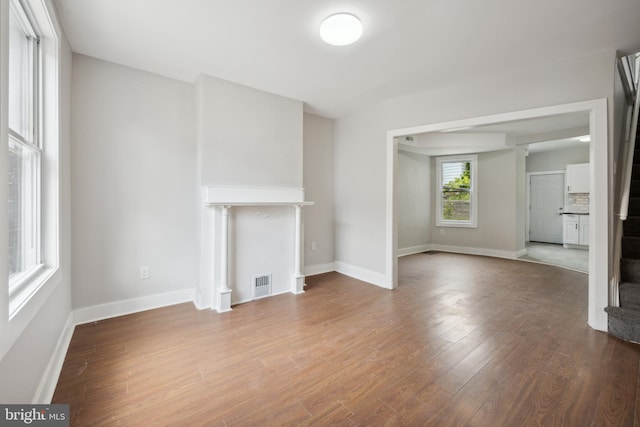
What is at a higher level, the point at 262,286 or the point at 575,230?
the point at 575,230

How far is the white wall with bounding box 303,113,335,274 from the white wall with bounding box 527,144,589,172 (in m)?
6.60

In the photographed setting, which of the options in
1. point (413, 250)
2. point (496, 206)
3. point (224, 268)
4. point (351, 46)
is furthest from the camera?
point (413, 250)

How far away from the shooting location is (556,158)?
291 inches

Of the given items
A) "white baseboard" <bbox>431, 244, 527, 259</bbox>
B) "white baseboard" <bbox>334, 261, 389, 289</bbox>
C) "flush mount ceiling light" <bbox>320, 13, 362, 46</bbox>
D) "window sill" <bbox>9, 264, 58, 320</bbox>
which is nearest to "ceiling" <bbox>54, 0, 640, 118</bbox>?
"flush mount ceiling light" <bbox>320, 13, 362, 46</bbox>

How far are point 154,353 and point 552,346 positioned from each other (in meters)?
3.27

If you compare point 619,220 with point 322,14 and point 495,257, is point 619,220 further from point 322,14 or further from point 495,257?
point 495,257

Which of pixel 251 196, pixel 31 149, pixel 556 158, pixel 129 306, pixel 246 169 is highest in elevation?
pixel 556 158

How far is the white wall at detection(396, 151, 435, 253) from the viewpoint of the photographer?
21.2ft

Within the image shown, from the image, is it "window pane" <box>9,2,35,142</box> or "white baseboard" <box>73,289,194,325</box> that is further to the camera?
"white baseboard" <box>73,289,194,325</box>

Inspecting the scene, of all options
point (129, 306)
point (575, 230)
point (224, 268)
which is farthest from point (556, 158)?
point (129, 306)

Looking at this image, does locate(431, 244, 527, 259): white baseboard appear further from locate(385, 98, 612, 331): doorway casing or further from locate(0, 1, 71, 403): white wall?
locate(0, 1, 71, 403): white wall

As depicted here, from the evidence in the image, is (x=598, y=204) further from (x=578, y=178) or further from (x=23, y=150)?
(x=578, y=178)

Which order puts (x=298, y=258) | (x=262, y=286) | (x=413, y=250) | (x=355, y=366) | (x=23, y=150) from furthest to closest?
(x=413, y=250) → (x=298, y=258) → (x=262, y=286) → (x=355, y=366) → (x=23, y=150)

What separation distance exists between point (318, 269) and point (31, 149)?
11.9 feet
